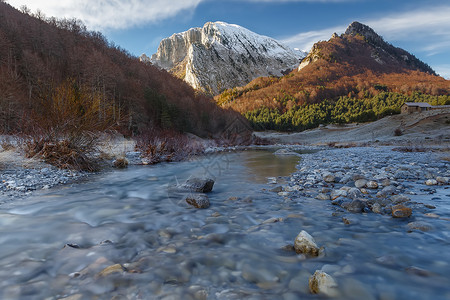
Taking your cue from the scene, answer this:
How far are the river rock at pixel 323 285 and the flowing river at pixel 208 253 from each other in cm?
6

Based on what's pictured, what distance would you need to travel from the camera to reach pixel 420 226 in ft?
12.4

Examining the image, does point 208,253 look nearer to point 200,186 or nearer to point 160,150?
point 200,186

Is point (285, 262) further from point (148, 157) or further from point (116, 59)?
point (116, 59)

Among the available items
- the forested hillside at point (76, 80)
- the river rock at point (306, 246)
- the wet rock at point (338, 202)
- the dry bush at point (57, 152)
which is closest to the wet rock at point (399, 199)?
the wet rock at point (338, 202)

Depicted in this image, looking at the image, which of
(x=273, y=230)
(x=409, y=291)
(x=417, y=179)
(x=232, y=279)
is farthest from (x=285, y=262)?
(x=417, y=179)

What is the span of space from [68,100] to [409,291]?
12785mm

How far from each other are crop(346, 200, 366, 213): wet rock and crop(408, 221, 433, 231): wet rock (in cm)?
89

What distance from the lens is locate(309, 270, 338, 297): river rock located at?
2.31 meters

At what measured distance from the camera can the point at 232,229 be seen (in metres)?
4.09

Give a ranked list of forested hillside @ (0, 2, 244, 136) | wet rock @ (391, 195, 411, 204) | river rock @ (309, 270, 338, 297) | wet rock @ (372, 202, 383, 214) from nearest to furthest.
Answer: river rock @ (309, 270, 338, 297) < wet rock @ (372, 202, 383, 214) < wet rock @ (391, 195, 411, 204) < forested hillside @ (0, 2, 244, 136)

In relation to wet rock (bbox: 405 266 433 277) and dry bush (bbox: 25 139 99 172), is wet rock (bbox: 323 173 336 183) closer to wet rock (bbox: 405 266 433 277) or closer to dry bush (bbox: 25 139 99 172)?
wet rock (bbox: 405 266 433 277)

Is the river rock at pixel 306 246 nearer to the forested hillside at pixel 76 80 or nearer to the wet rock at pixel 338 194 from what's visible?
the wet rock at pixel 338 194

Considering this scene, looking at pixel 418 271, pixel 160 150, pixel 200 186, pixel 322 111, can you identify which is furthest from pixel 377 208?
pixel 322 111

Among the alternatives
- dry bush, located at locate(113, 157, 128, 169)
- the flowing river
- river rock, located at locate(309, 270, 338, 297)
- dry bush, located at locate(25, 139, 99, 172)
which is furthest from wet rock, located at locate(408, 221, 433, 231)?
dry bush, located at locate(113, 157, 128, 169)
